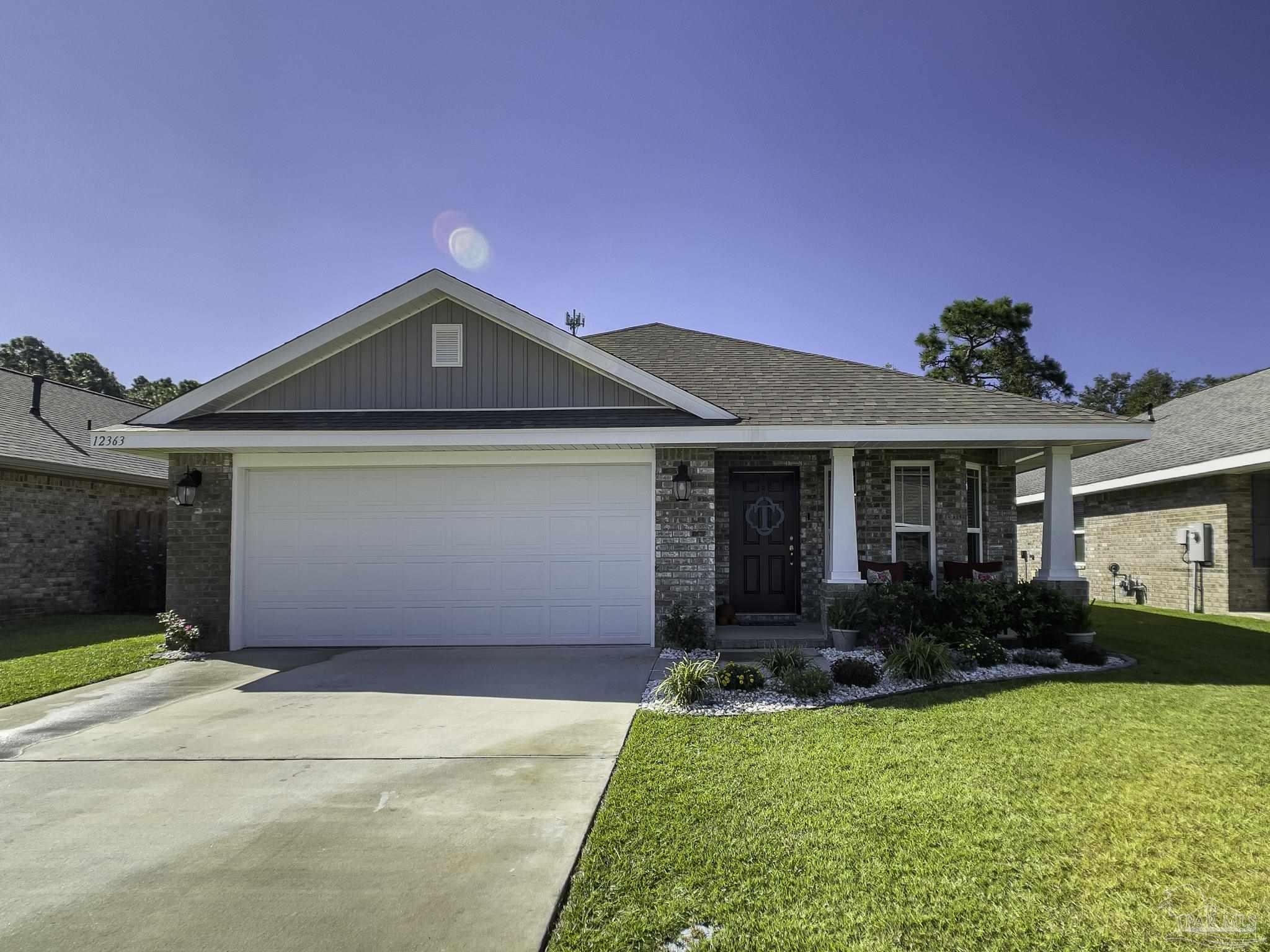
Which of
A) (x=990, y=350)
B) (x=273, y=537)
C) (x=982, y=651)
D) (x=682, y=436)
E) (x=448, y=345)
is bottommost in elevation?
(x=982, y=651)

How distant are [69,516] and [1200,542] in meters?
21.5

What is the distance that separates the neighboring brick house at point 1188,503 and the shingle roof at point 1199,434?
3 cm

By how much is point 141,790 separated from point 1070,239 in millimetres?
22962

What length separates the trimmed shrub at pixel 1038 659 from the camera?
771 centimetres

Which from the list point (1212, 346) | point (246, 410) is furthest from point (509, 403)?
point (1212, 346)

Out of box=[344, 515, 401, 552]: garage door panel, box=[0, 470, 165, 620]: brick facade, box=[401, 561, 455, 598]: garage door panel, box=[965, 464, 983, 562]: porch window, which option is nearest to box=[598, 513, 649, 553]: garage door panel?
box=[401, 561, 455, 598]: garage door panel

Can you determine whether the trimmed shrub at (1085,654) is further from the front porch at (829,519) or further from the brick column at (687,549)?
the brick column at (687,549)

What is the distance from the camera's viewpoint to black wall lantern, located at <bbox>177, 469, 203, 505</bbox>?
9148 millimetres

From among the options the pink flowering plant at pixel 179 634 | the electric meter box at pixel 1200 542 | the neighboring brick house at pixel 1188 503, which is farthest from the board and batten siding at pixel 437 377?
the electric meter box at pixel 1200 542

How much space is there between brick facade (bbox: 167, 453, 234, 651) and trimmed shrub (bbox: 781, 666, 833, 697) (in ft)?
24.6

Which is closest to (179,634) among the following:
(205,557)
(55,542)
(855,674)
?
(205,557)

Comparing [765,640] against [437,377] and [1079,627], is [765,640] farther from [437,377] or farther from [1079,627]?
[437,377]

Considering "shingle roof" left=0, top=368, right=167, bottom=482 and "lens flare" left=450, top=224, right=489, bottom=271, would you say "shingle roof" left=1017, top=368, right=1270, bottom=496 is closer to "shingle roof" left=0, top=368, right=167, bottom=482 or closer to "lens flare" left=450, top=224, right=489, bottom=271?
"lens flare" left=450, top=224, right=489, bottom=271

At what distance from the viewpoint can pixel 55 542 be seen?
1258cm
